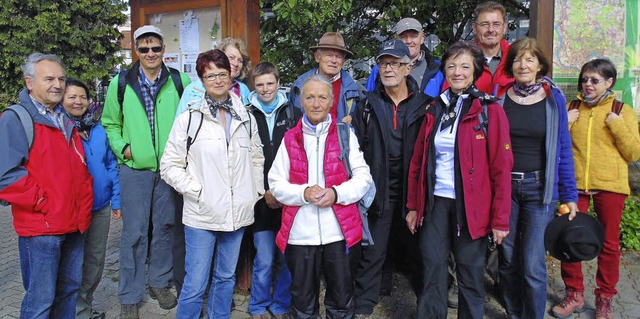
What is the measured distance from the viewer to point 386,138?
146 inches

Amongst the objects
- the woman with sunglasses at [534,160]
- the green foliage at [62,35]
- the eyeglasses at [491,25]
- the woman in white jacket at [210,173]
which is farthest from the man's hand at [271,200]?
the green foliage at [62,35]

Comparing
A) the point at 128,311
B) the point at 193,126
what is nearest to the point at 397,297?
the point at 128,311

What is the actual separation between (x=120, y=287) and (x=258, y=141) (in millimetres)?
1711

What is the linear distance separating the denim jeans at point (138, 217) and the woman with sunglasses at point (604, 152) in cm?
326

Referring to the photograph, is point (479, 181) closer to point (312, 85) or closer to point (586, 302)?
point (312, 85)

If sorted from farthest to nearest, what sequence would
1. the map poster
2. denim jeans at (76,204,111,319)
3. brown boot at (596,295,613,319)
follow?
the map poster → brown boot at (596,295,613,319) → denim jeans at (76,204,111,319)

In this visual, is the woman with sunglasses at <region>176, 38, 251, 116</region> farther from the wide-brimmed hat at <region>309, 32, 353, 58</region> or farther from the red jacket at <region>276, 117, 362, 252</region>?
the red jacket at <region>276, 117, 362, 252</region>

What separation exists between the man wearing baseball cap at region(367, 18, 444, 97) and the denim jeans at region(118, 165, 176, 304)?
6.66 feet

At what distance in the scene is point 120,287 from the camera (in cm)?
403

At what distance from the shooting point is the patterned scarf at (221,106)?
11.3 feet

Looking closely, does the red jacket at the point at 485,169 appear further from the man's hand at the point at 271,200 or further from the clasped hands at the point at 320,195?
the man's hand at the point at 271,200

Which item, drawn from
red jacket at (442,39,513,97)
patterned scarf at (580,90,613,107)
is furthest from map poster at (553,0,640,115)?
patterned scarf at (580,90,613,107)

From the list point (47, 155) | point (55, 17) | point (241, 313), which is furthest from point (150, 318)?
point (55, 17)

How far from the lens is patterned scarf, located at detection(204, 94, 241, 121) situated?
3.43m
